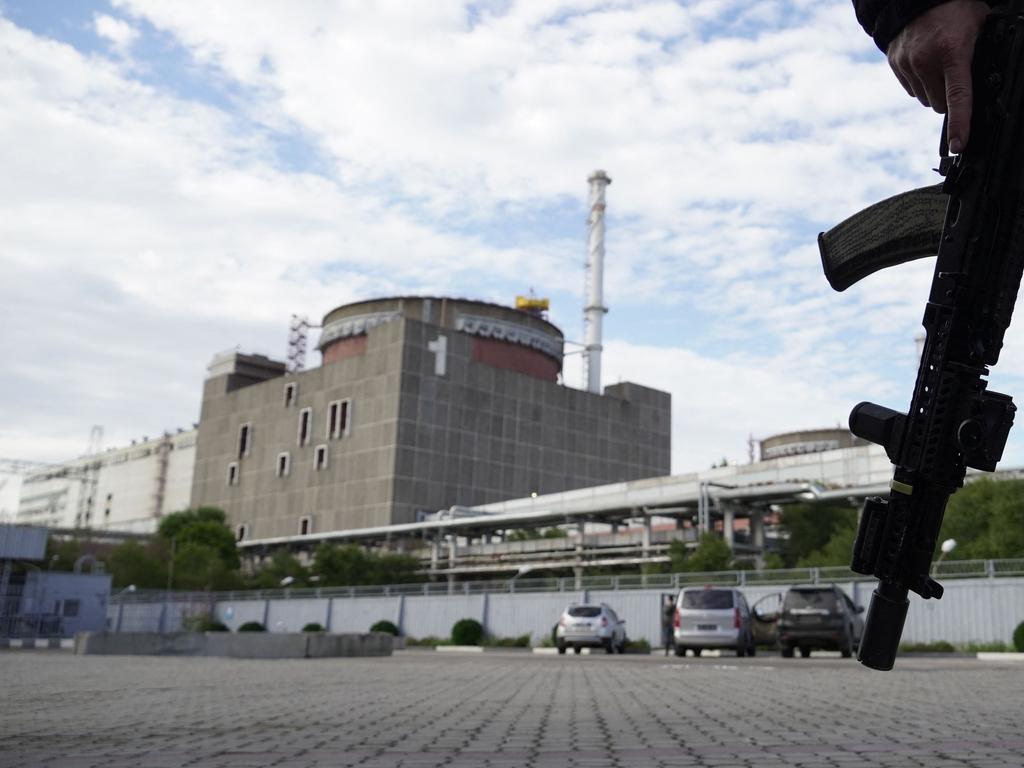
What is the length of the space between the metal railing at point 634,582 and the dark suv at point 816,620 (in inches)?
53.1

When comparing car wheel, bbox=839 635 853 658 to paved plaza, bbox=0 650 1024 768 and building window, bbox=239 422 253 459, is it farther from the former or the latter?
building window, bbox=239 422 253 459

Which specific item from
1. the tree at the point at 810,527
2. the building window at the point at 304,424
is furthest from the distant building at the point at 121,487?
the tree at the point at 810,527

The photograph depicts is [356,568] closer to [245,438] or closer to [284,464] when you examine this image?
[284,464]

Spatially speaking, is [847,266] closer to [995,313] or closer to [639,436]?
[995,313]

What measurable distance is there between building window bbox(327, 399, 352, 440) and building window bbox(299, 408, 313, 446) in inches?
102

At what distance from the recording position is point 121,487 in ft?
432

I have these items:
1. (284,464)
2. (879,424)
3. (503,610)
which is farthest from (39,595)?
(284,464)

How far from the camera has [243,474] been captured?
301 ft

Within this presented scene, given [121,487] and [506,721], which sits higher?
[121,487]

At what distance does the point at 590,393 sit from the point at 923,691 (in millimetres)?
79576

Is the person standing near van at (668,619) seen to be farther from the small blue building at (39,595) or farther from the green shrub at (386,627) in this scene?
the small blue building at (39,595)

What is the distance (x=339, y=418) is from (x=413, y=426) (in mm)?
7936

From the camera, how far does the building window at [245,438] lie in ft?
303

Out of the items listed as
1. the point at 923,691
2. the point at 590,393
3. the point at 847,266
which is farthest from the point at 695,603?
the point at 590,393
